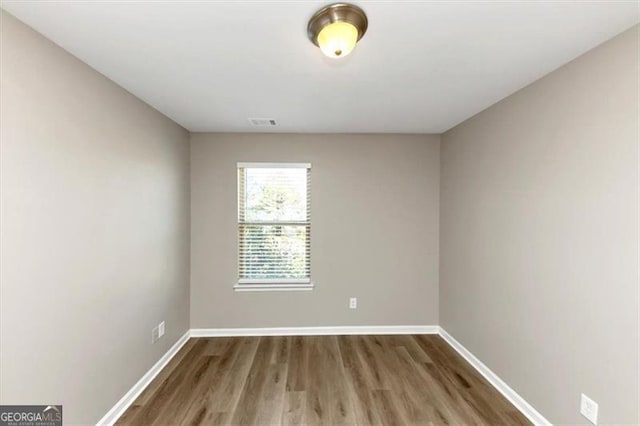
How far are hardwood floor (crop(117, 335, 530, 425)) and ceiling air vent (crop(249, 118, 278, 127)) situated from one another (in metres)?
2.47

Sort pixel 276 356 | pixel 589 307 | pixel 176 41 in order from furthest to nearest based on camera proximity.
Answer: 1. pixel 276 356
2. pixel 589 307
3. pixel 176 41

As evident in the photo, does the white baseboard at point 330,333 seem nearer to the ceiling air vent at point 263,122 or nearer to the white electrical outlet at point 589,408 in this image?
the white electrical outlet at point 589,408

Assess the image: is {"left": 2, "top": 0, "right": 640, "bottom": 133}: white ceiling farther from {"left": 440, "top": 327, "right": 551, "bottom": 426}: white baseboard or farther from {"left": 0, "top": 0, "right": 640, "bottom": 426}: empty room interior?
{"left": 440, "top": 327, "right": 551, "bottom": 426}: white baseboard

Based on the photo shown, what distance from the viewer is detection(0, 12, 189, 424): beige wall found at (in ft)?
4.54

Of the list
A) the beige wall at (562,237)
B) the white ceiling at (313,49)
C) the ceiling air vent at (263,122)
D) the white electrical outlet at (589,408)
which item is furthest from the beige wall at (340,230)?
the white electrical outlet at (589,408)

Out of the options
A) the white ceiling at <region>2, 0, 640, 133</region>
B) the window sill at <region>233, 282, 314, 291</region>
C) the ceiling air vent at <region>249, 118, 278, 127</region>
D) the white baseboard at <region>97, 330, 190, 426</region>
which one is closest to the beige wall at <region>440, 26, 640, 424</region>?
the white ceiling at <region>2, 0, 640, 133</region>

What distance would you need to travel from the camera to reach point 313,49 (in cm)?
164

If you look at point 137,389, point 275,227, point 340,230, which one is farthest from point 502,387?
point 137,389

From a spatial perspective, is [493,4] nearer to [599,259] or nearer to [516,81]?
[516,81]

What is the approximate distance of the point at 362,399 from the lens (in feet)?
7.52

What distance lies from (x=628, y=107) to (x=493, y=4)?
0.93m

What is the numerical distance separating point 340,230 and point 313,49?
7.37 ft

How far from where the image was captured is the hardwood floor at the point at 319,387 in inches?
83.0

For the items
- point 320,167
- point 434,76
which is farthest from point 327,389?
point 434,76
